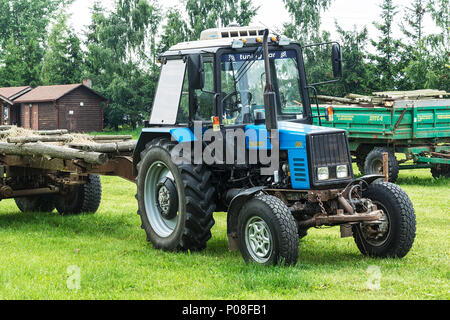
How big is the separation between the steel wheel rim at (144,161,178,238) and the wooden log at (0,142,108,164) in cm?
85

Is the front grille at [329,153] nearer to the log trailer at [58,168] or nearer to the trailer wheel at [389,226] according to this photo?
the trailer wheel at [389,226]

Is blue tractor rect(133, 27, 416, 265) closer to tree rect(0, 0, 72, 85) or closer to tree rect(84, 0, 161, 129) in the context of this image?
tree rect(84, 0, 161, 129)

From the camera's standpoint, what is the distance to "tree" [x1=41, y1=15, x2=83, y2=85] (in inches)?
2153

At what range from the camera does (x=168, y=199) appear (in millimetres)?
8539

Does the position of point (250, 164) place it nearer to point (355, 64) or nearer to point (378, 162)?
point (378, 162)

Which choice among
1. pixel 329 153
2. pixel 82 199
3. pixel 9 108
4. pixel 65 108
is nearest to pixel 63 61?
pixel 9 108

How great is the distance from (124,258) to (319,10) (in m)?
36.5

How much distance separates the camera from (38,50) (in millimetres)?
61438

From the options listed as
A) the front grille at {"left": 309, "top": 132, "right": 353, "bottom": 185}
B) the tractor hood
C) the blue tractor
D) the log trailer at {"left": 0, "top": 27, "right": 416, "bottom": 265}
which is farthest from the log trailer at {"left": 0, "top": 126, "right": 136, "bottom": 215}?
the front grille at {"left": 309, "top": 132, "right": 353, "bottom": 185}

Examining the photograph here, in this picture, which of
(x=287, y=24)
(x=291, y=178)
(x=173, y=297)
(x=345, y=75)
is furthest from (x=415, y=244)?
(x=287, y=24)

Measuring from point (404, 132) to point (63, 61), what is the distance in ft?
143

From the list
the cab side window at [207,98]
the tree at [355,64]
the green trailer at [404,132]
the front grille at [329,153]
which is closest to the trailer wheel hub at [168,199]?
the cab side window at [207,98]

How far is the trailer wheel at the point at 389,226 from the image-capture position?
7.65 metres

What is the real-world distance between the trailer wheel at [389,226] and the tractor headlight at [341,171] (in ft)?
1.42
